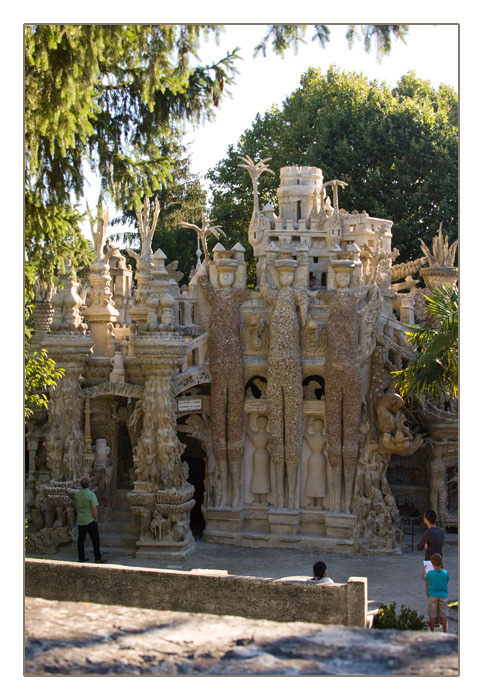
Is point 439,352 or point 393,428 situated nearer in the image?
point 439,352

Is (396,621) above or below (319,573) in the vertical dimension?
below

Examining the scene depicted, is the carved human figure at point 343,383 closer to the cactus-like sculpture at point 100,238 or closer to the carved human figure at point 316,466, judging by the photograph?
the carved human figure at point 316,466

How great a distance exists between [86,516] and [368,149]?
16.4 meters

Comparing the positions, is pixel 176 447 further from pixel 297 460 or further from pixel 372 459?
pixel 372 459

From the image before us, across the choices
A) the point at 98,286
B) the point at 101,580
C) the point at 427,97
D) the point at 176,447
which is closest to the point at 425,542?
the point at 101,580

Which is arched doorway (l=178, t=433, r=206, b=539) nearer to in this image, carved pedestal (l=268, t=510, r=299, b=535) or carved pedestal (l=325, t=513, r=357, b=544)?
carved pedestal (l=268, t=510, r=299, b=535)

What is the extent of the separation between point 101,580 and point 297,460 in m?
6.25

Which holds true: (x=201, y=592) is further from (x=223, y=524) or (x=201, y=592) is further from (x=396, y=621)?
(x=223, y=524)

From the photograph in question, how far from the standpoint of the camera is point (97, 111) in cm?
1220

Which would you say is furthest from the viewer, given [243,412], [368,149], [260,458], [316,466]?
[368,149]

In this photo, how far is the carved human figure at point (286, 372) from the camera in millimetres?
17297

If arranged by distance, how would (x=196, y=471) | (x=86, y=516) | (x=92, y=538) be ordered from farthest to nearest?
(x=196, y=471) → (x=92, y=538) → (x=86, y=516)

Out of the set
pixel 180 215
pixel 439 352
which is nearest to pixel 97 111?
pixel 439 352
